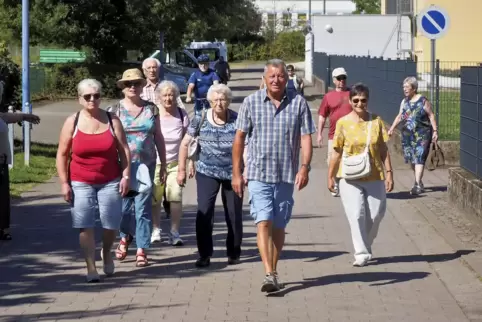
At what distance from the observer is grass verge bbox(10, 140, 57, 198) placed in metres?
15.3

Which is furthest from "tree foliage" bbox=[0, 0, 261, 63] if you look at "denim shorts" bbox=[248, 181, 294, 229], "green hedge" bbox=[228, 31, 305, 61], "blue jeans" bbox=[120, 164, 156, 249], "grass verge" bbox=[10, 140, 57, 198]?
"green hedge" bbox=[228, 31, 305, 61]

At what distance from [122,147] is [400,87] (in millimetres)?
11521

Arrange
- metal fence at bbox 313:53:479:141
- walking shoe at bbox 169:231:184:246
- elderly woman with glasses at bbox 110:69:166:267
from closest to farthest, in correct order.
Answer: elderly woman with glasses at bbox 110:69:166:267 → walking shoe at bbox 169:231:184:246 → metal fence at bbox 313:53:479:141

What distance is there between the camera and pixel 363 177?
9.38 m

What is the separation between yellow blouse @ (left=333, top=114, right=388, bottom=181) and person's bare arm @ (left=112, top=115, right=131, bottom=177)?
1954 mm

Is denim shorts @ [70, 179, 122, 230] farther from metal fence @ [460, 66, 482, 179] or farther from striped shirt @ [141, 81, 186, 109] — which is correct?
metal fence @ [460, 66, 482, 179]

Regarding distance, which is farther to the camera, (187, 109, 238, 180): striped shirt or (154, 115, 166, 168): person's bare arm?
(154, 115, 166, 168): person's bare arm

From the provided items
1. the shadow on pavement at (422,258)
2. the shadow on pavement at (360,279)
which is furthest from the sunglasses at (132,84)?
the shadow on pavement at (422,258)

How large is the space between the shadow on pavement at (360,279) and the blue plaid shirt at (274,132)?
3.06 feet

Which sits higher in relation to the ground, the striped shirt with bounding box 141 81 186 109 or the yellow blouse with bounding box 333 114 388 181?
the striped shirt with bounding box 141 81 186 109

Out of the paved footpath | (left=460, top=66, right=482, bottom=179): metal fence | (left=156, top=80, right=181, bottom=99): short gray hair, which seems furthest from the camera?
(left=460, top=66, right=482, bottom=179): metal fence

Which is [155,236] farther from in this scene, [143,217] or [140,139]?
[140,139]

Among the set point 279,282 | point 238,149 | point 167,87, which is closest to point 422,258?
point 279,282

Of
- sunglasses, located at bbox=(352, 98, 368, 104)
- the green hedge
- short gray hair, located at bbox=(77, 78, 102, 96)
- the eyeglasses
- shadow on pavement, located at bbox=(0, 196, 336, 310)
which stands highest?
the green hedge
